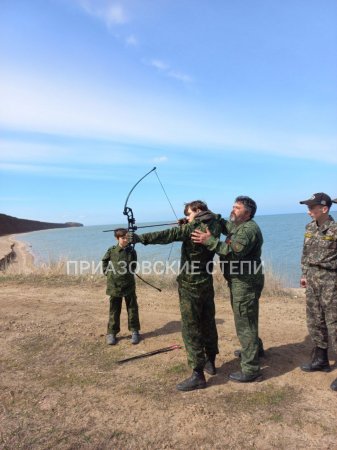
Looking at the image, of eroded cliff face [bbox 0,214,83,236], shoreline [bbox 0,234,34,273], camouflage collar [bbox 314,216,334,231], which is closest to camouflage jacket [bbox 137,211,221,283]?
camouflage collar [bbox 314,216,334,231]

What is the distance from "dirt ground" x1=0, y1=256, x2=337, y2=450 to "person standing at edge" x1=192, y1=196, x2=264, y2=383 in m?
0.31

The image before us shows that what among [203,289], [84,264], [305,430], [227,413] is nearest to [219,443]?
[227,413]

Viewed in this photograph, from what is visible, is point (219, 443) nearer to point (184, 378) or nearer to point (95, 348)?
point (184, 378)

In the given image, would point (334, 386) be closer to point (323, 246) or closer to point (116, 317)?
point (323, 246)

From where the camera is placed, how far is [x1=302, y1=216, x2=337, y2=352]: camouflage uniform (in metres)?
4.26

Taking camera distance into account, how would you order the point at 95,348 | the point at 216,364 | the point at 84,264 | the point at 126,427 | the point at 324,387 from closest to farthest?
the point at 126,427 → the point at 324,387 → the point at 216,364 → the point at 95,348 → the point at 84,264

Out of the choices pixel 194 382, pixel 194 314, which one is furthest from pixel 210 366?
pixel 194 314

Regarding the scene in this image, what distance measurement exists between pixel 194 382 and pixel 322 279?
187cm

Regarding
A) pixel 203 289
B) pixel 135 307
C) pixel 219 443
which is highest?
pixel 203 289

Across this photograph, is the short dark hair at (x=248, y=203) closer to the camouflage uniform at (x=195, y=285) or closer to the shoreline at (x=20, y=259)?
the camouflage uniform at (x=195, y=285)

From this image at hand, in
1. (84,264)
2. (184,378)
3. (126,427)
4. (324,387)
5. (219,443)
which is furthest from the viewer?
(84,264)

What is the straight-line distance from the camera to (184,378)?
4.57 metres

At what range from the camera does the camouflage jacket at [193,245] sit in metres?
4.09

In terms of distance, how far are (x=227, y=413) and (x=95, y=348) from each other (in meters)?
2.60
